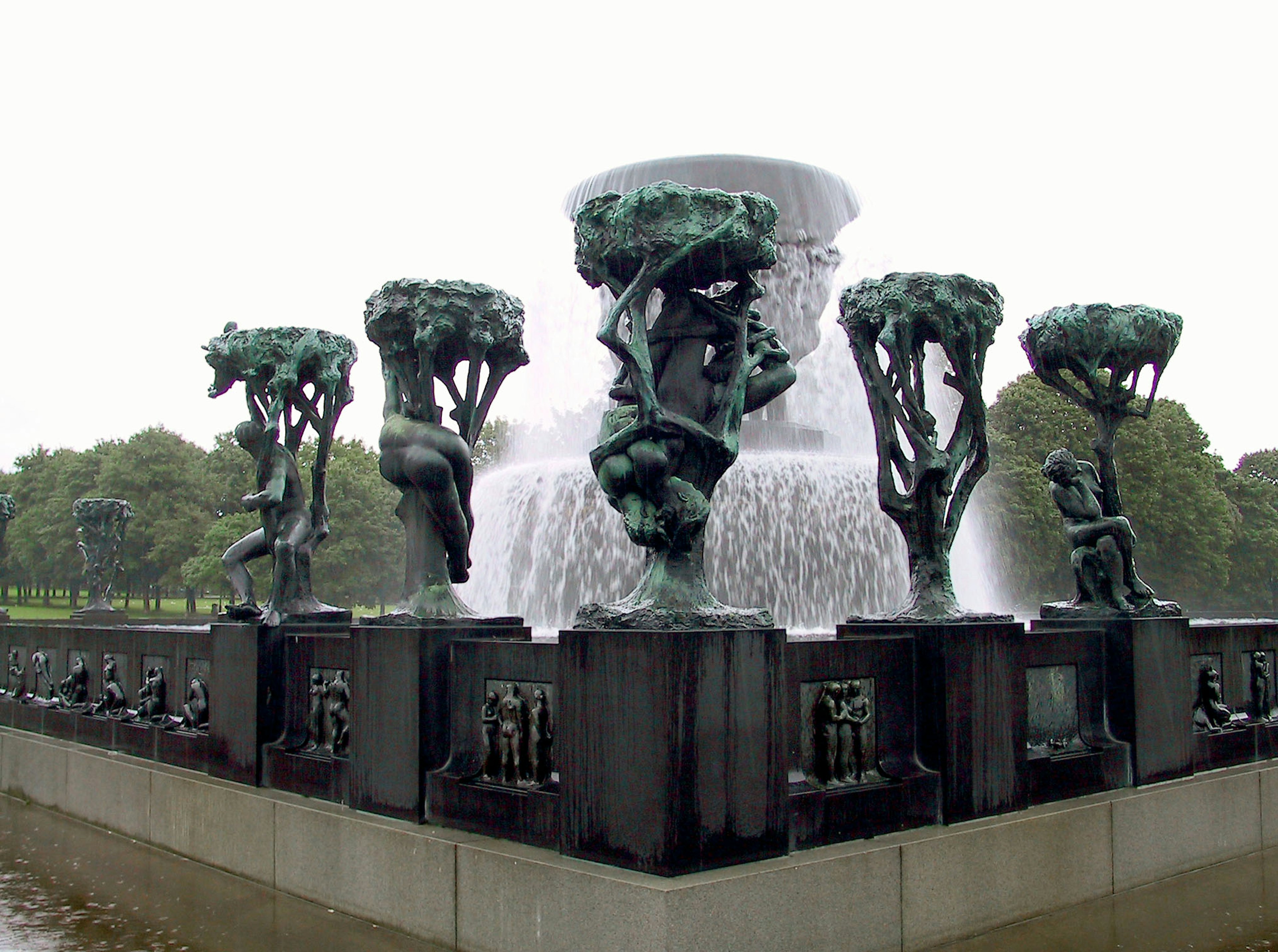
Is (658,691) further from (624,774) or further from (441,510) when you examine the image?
(441,510)

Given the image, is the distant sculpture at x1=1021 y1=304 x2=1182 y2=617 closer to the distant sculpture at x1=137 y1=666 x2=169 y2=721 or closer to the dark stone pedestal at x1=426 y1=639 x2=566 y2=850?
the dark stone pedestal at x1=426 y1=639 x2=566 y2=850

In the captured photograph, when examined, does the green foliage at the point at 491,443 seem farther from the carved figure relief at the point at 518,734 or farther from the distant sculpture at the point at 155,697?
the carved figure relief at the point at 518,734

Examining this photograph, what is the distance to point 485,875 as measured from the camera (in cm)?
500

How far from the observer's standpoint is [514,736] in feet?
18.0

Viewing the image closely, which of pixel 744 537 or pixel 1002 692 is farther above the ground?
pixel 744 537

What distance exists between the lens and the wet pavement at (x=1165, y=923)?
5.25 m

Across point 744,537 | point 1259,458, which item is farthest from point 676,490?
point 1259,458

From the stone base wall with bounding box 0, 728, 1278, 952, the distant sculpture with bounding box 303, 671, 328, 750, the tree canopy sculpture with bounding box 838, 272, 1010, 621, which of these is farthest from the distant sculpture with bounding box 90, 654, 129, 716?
the tree canopy sculpture with bounding box 838, 272, 1010, 621

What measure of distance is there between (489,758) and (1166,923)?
3.41 m

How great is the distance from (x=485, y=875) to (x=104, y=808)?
4985mm

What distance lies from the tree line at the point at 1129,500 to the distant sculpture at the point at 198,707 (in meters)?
25.6

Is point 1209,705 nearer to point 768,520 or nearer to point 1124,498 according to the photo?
point 768,520

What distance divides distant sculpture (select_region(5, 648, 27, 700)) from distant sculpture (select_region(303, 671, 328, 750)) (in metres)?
5.95

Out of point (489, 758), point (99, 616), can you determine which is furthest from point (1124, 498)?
point (489, 758)
